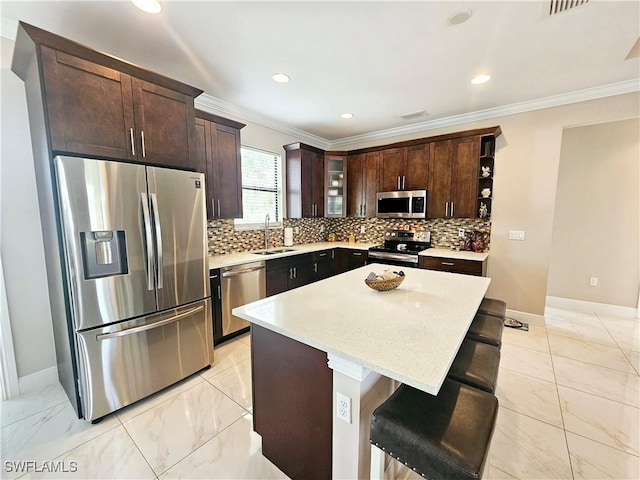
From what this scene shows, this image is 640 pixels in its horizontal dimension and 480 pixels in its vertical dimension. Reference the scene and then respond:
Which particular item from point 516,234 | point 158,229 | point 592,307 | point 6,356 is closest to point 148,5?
point 158,229

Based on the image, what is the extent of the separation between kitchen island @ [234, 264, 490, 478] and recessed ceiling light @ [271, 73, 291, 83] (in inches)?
85.3

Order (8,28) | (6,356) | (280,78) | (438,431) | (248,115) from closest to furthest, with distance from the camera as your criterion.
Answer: (438,431) < (8,28) < (6,356) < (280,78) < (248,115)

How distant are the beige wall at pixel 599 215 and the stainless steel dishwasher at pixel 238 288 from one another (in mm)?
4502

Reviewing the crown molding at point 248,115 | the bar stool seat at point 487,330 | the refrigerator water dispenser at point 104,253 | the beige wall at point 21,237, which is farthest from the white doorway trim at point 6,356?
the bar stool seat at point 487,330

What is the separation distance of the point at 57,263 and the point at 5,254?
0.67 metres

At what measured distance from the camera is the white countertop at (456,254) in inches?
132

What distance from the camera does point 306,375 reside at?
1348mm

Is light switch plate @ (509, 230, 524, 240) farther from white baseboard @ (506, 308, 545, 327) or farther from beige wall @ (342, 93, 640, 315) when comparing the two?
white baseboard @ (506, 308, 545, 327)

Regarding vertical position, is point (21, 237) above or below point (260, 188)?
below

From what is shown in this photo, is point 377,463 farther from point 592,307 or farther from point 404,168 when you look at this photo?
point 592,307

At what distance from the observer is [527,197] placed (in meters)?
3.42

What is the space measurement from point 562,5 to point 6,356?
15.6 ft

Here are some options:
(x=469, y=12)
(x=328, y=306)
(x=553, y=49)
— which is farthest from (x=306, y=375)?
→ (x=553, y=49)
